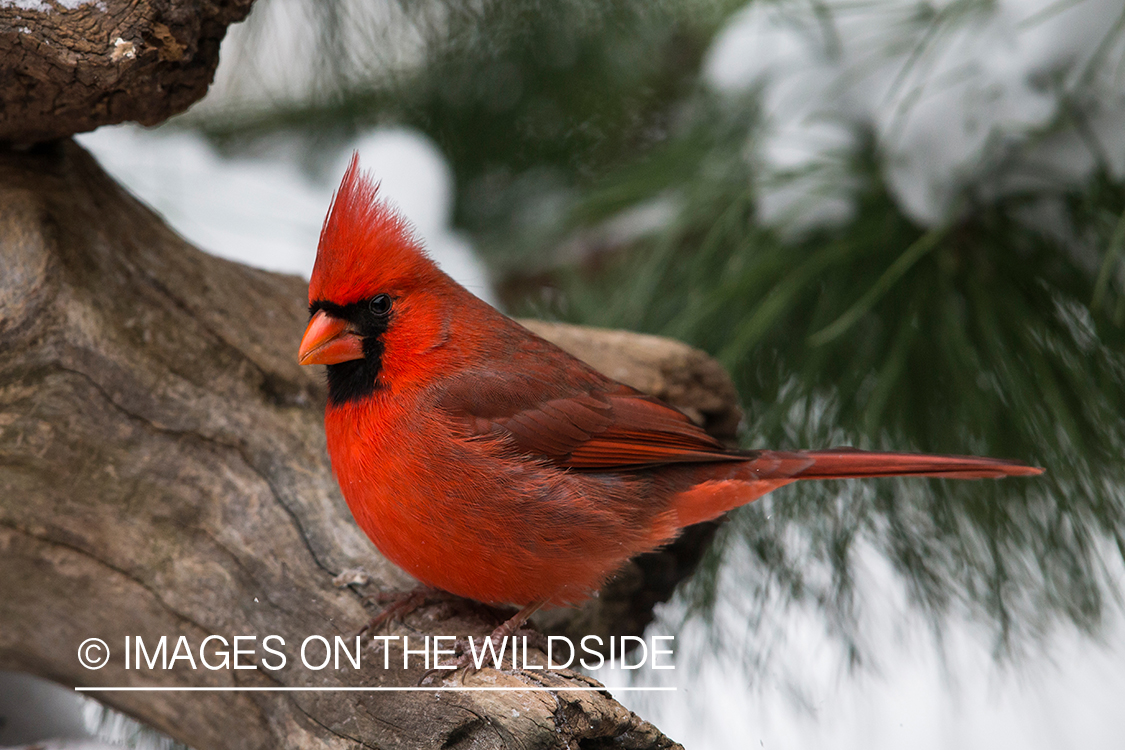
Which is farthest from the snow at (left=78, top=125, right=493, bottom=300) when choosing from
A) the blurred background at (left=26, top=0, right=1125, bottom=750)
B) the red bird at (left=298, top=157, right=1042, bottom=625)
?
the red bird at (left=298, top=157, right=1042, bottom=625)

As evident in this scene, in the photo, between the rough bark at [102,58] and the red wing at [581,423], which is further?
the red wing at [581,423]

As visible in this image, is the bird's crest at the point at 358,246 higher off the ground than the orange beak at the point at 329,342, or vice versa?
the bird's crest at the point at 358,246

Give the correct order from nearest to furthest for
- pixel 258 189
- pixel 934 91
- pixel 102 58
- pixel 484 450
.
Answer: pixel 102 58
pixel 484 450
pixel 934 91
pixel 258 189

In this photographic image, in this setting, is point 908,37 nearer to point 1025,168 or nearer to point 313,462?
point 1025,168

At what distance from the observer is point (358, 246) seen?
1.47m

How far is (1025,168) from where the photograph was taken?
1.85 m

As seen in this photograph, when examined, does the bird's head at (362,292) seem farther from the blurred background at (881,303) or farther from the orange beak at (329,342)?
the blurred background at (881,303)

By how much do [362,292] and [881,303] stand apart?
1.09m

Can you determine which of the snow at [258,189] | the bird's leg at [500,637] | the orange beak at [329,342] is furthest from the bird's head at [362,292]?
the snow at [258,189]

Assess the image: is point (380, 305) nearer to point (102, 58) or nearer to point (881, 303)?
point (102, 58)

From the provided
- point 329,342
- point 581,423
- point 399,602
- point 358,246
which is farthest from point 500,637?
point 358,246

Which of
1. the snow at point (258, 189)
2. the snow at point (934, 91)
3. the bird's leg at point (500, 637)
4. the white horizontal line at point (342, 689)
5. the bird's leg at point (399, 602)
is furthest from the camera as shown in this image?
the snow at point (258, 189)

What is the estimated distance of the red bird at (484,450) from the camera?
1434 mm

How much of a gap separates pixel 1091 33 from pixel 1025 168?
25 cm
